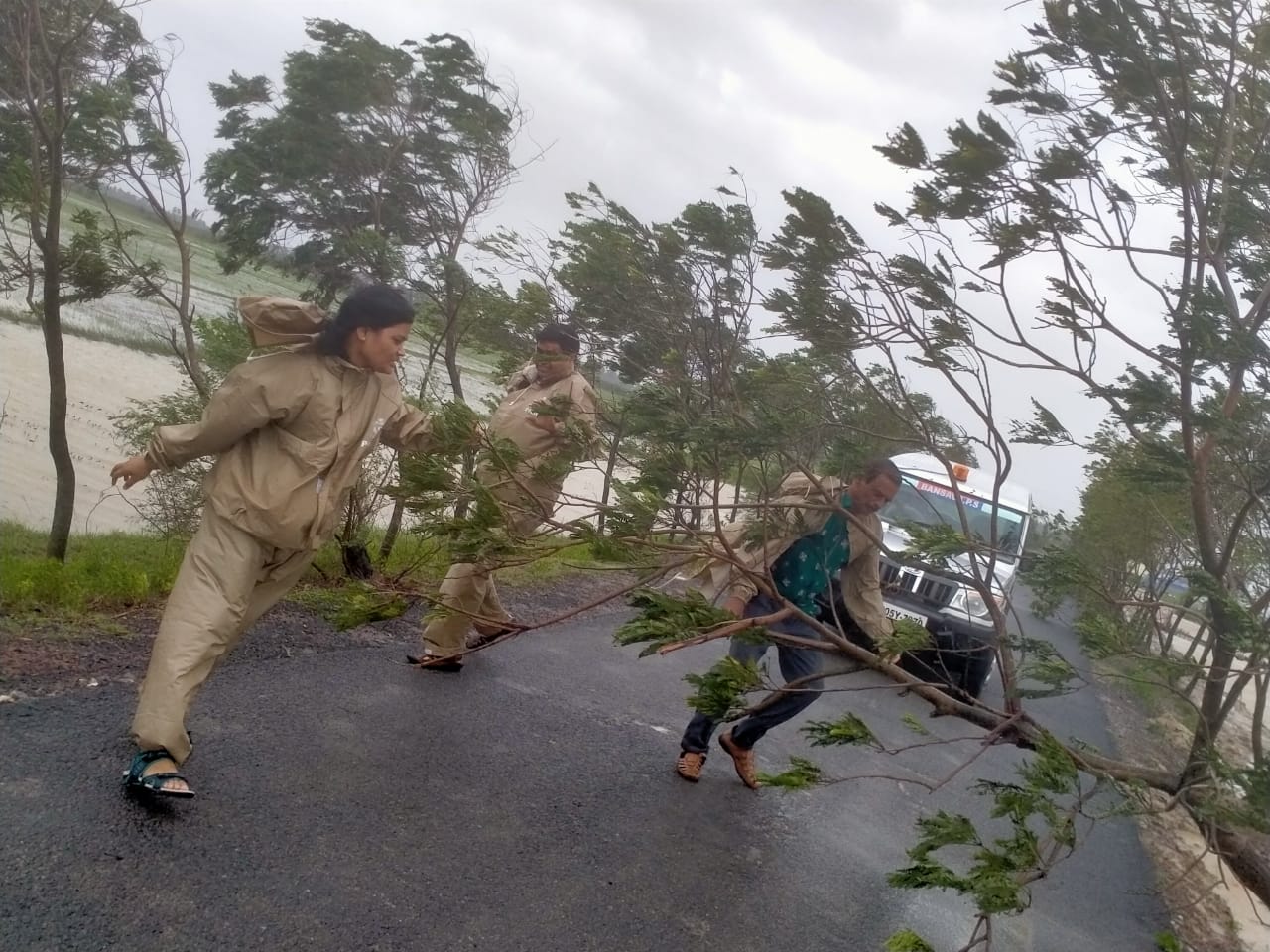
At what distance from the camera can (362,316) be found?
379cm

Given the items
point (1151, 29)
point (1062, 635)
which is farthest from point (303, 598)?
point (1062, 635)

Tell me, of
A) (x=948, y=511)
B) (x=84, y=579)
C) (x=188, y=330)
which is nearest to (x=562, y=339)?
(x=84, y=579)

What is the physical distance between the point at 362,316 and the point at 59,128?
316 cm

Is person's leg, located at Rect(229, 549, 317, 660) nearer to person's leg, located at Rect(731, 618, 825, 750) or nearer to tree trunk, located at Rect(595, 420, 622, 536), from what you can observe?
tree trunk, located at Rect(595, 420, 622, 536)

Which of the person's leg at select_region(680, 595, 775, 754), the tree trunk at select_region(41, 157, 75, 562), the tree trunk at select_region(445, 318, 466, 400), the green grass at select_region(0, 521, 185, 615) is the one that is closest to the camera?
the person's leg at select_region(680, 595, 775, 754)

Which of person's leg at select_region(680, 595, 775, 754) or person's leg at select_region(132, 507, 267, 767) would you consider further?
person's leg at select_region(680, 595, 775, 754)

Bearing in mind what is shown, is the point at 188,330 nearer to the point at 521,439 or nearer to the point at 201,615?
the point at 521,439

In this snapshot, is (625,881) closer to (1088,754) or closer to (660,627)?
(660,627)

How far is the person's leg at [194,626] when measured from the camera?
3436 millimetres

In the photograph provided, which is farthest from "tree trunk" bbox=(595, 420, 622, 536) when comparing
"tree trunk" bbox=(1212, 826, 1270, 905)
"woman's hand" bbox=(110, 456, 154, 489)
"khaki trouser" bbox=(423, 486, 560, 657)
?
"tree trunk" bbox=(1212, 826, 1270, 905)

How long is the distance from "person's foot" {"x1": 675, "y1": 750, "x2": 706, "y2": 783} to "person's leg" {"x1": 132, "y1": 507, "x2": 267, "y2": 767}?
2.32 meters

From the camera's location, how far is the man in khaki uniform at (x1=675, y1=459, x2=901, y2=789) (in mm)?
4367

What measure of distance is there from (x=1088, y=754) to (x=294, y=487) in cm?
302

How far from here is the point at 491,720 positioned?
511 cm
